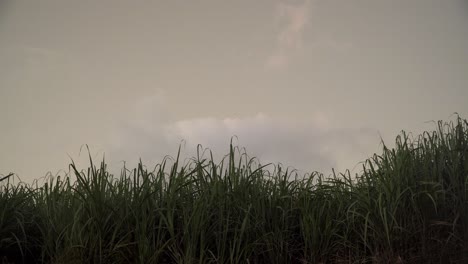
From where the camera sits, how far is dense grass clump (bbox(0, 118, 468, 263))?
4223 mm

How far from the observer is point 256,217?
14.6ft

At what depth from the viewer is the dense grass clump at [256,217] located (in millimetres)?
4223

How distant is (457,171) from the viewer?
15.3ft

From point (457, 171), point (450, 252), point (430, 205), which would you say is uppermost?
point (457, 171)

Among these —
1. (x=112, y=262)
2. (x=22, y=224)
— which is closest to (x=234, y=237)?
(x=112, y=262)

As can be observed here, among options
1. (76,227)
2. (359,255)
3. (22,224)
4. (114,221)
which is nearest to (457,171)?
(359,255)

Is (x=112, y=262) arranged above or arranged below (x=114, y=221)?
below

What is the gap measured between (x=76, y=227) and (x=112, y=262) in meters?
0.46

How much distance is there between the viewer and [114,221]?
14.4 ft

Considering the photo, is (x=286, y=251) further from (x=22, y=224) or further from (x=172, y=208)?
(x=22, y=224)

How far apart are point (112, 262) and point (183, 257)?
24.5 inches

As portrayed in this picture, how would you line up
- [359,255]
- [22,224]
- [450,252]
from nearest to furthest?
[450,252], [359,255], [22,224]

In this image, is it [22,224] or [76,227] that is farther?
[22,224]

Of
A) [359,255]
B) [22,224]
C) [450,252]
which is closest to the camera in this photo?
[450,252]
